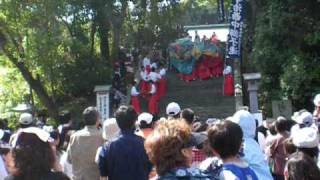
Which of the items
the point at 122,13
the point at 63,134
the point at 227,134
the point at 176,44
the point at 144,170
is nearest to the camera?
the point at 227,134

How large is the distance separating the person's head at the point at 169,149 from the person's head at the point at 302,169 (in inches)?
43.4

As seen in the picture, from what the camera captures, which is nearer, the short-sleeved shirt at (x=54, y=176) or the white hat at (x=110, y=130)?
the short-sleeved shirt at (x=54, y=176)

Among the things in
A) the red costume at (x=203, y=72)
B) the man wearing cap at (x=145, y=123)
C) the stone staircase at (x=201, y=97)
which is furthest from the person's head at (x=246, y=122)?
the red costume at (x=203, y=72)

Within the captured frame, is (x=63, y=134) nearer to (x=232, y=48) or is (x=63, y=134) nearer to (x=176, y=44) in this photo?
(x=232, y=48)

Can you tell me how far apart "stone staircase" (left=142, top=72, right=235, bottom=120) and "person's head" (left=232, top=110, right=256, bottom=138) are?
13.0 metres

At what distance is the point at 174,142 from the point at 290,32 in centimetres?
1469

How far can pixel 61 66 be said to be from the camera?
61.0 feet

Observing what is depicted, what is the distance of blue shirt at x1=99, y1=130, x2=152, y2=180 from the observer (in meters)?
5.25

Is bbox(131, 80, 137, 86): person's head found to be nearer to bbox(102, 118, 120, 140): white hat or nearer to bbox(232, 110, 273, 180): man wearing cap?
bbox(102, 118, 120, 140): white hat

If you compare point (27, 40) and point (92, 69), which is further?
point (92, 69)

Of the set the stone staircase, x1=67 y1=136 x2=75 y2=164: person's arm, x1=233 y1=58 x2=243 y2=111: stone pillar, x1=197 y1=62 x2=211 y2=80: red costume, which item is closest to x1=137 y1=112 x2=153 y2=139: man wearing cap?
x1=67 y1=136 x2=75 y2=164: person's arm

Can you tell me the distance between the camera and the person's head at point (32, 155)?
2891mm

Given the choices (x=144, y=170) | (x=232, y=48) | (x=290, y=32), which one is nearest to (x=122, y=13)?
(x=232, y=48)

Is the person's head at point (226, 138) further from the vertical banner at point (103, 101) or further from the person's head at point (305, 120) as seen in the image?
the vertical banner at point (103, 101)
